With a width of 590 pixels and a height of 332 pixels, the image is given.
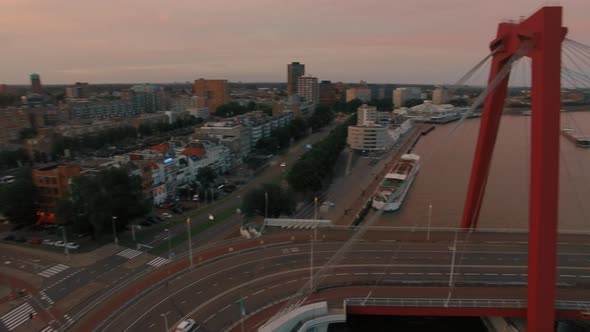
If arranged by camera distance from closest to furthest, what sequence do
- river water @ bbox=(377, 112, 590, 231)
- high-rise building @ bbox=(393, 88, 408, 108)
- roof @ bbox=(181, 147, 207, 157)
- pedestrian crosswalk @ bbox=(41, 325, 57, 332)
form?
pedestrian crosswalk @ bbox=(41, 325, 57, 332) → river water @ bbox=(377, 112, 590, 231) → roof @ bbox=(181, 147, 207, 157) → high-rise building @ bbox=(393, 88, 408, 108)

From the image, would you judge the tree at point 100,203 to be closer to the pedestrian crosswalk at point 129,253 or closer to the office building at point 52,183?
the pedestrian crosswalk at point 129,253

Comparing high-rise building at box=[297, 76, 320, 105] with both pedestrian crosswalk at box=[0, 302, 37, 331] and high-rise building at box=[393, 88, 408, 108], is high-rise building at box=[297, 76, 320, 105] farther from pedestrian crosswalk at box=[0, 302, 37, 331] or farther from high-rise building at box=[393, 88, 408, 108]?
pedestrian crosswalk at box=[0, 302, 37, 331]

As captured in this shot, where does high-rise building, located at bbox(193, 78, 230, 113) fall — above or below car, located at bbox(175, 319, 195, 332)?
above

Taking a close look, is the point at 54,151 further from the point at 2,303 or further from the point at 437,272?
the point at 437,272

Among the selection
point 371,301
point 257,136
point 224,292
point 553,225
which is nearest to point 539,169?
point 553,225

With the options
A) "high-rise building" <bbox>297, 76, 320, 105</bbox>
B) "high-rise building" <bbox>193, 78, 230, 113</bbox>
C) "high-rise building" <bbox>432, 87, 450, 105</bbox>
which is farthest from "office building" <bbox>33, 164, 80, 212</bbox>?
"high-rise building" <bbox>432, 87, 450, 105</bbox>

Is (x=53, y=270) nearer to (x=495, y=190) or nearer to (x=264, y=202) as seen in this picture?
(x=264, y=202)
